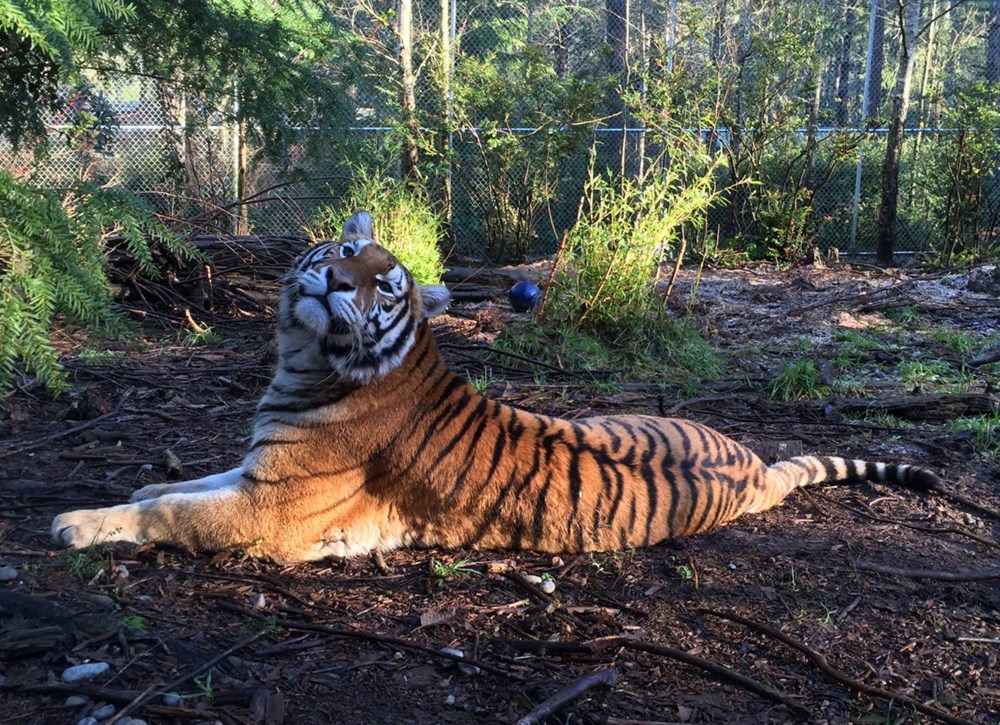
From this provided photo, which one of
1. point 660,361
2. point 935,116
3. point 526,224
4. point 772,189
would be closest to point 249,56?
point 660,361

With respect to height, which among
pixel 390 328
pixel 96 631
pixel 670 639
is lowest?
pixel 670 639

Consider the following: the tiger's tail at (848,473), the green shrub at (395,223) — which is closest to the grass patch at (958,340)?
the tiger's tail at (848,473)

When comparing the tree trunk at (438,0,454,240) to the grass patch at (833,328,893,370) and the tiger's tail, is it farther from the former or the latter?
the tiger's tail

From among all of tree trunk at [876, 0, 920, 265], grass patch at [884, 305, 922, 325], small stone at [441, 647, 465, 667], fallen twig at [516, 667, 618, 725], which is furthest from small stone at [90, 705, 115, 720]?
tree trunk at [876, 0, 920, 265]

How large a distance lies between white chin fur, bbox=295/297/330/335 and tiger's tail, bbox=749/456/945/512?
2482mm

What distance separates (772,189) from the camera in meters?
14.4

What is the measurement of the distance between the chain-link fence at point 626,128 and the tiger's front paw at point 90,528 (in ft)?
27.2

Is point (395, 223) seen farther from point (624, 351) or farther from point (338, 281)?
point (338, 281)

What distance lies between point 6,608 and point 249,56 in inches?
→ 97.4

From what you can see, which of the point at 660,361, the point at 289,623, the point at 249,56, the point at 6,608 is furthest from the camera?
the point at 660,361

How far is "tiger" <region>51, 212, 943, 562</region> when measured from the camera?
3977 millimetres

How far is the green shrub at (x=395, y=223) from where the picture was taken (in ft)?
31.3

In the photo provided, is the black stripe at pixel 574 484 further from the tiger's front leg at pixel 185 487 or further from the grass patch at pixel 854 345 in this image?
the grass patch at pixel 854 345

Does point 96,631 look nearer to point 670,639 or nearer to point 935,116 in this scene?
point 670,639
